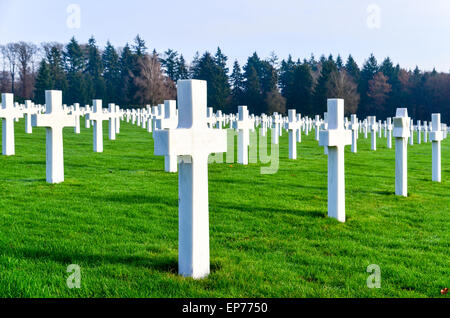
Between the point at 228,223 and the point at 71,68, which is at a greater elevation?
the point at 71,68

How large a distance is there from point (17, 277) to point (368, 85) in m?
74.2

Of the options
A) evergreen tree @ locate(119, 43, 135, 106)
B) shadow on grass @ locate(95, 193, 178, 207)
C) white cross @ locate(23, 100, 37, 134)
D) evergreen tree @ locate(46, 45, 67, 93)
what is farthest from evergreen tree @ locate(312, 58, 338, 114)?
shadow on grass @ locate(95, 193, 178, 207)

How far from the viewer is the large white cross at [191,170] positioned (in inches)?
160

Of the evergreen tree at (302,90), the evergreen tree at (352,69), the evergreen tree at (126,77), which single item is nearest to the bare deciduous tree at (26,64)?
the evergreen tree at (126,77)

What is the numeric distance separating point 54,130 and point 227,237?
4858 millimetres

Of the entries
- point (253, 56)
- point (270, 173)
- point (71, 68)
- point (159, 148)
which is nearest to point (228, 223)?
point (159, 148)

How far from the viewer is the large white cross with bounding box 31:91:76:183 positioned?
8.70m

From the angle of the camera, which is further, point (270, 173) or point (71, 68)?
point (71, 68)

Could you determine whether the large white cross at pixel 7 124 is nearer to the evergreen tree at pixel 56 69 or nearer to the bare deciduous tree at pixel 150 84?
the bare deciduous tree at pixel 150 84

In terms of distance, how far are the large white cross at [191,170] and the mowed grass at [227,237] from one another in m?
0.20

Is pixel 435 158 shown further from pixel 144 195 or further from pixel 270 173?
pixel 144 195

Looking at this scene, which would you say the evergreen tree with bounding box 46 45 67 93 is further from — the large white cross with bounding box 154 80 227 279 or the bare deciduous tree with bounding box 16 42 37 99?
the large white cross with bounding box 154 80 227 279

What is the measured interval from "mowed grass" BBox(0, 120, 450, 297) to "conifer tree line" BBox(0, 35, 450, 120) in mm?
49723

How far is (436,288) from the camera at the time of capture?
4.04 meters
